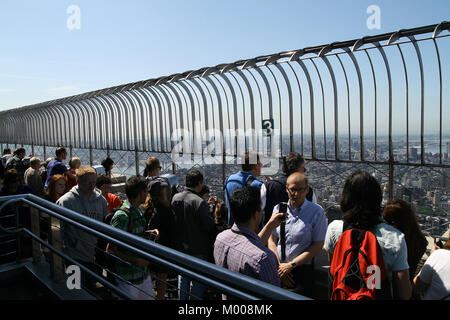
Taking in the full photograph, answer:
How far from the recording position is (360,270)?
2.00 m

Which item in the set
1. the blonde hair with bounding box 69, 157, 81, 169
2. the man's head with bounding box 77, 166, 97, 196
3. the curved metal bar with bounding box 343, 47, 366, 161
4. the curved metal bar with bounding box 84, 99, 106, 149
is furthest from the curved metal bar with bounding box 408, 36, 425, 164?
the curved metal bar with bounding box 84, 99, 106, 149

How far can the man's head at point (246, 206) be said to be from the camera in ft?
8.09

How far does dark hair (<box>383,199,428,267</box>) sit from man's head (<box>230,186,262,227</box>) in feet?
3.08

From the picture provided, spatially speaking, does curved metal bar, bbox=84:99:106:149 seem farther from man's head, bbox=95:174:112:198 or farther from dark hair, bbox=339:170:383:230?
dark hair, bbox=339:170:383:230

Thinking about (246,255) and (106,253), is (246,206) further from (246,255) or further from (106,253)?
(106,253)

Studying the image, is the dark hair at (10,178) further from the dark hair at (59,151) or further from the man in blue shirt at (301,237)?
the man in blue shirt at (301,237)

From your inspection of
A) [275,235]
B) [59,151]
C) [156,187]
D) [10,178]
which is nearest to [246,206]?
[275,235]

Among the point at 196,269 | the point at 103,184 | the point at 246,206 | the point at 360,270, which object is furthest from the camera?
the point at 103,184

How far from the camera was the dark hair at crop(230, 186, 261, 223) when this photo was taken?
2.47 meters

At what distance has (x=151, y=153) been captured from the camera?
7.22 m

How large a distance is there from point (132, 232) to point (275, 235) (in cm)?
129

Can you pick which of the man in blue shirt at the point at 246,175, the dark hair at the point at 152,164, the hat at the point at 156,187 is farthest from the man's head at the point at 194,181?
the dark hair at the point at 152,164
